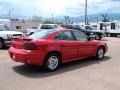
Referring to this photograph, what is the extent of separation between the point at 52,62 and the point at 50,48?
1.82ft

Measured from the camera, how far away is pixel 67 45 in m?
9.55

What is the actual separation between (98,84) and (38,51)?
8.09ft

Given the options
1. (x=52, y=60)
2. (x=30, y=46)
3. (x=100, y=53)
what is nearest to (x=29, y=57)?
(x=30, y=46)

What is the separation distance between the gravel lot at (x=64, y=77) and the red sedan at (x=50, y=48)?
1.38 feet

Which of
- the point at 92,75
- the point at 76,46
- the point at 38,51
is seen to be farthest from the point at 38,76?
the point at 76,46

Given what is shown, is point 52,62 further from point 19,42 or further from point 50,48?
point 19,42

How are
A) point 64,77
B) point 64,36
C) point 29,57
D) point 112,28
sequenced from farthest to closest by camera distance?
point 112,28 → point 64,36 → point 29,57 → point 64,77

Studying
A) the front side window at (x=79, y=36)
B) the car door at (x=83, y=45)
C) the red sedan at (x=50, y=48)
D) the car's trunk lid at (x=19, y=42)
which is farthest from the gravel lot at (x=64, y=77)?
the front side window at (x=79, y=36)

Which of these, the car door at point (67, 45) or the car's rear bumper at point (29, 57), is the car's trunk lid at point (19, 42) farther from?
the car door at point (67, 45)

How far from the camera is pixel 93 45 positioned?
11.2m

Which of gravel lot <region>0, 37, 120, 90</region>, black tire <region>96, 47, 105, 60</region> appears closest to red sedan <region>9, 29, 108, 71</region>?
gravel lot <region>0, 37, 120, 90</region>

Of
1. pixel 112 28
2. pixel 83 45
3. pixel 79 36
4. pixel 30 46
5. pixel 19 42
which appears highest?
pixel 112 28

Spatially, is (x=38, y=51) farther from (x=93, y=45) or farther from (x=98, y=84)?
(x=93, y=45)

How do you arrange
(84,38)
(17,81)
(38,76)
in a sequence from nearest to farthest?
(17,81), (38,76), (84,38)
